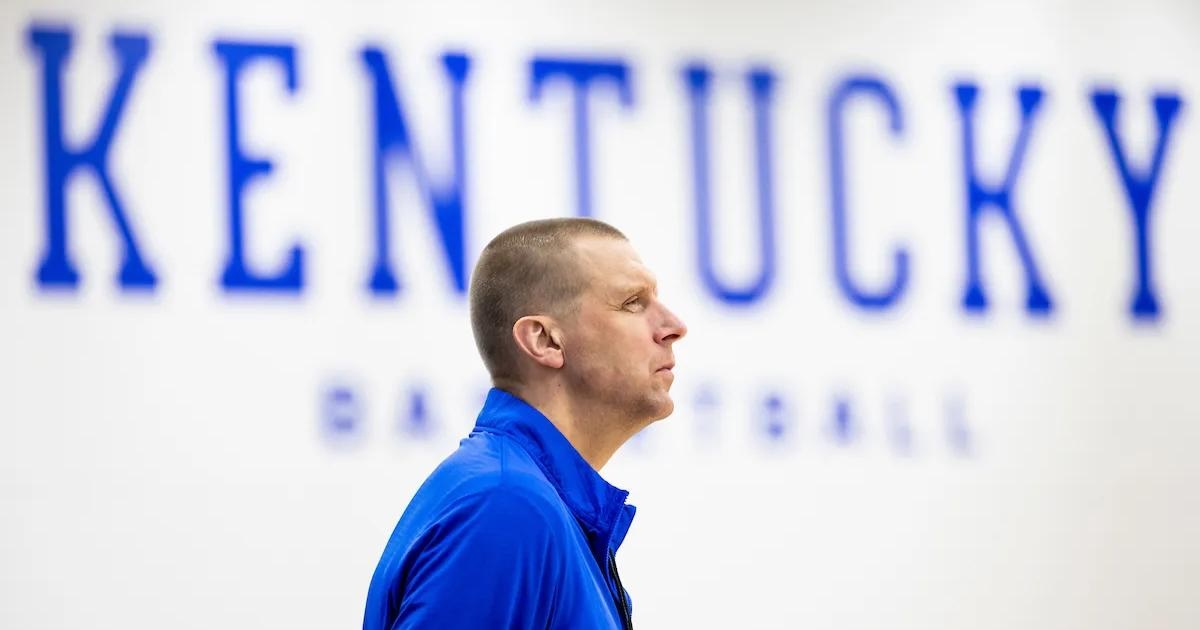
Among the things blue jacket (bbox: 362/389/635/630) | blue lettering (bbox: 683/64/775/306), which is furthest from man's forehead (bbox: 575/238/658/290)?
blue lettering (bbox: 683/64/775/306)

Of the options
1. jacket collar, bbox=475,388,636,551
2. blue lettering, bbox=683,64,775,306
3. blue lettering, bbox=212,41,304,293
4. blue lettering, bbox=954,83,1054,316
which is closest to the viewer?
jacket collar, bbox=475,388,636,551

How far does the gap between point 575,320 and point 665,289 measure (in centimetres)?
212

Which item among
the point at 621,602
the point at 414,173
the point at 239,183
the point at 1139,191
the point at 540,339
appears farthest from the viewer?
the point at 1139,191

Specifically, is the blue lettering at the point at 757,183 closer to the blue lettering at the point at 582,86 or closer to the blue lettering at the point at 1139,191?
the blue lettering at the point at 582,86

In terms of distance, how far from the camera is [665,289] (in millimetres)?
4332

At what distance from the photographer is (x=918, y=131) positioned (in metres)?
4.66

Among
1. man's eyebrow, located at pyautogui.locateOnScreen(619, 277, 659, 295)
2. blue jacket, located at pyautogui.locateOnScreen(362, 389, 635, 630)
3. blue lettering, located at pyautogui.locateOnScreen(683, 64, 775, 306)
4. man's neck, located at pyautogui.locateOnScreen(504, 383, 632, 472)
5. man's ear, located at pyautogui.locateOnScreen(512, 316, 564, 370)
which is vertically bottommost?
blue jacket, located at pyautogui.locateOnScreen(362, 389, 635, 630)

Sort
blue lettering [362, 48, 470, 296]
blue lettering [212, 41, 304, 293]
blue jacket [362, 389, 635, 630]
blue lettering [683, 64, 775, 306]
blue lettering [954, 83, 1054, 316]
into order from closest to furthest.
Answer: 1. blue jacket [362, 389, 635, 630]
2. blue lettering [212, 41, 304, 293]
3. blue lettering [362, 48, 470, 296]
4. blue lettering [683, 64, 775, 306]
5. blue lettering [954, 83, 1054, 316]

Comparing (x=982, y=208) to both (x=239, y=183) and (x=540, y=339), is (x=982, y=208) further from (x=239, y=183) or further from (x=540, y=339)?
(x=540, y=339)

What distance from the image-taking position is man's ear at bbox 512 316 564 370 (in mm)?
2207

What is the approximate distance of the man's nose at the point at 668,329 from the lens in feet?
7.51

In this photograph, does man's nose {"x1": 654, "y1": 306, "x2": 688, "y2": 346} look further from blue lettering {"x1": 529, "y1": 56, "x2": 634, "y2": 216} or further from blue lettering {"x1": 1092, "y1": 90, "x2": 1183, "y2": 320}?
blue lettering {"x1": 1092, "y1": 90, "x2": 1183, "y2": 320}

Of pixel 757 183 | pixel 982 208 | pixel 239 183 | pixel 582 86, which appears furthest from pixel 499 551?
pixel 982 208

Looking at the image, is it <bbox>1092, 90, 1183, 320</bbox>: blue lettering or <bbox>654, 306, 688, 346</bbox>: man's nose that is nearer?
<bbox>654, 306, 688, 346</bbox>: man's nose
